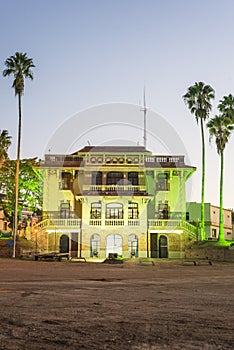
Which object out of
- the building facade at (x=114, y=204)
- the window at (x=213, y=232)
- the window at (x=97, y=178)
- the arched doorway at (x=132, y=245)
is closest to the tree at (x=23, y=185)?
the building facade at (x=114, y=204)

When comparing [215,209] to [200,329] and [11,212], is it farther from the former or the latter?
[200,329]

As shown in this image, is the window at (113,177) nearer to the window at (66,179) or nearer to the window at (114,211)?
the window at (114,211)

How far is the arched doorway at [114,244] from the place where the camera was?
46.7 meters

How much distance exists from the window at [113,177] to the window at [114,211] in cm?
288

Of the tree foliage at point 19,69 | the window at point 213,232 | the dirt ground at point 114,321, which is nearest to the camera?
the dirt ground at point 114,321

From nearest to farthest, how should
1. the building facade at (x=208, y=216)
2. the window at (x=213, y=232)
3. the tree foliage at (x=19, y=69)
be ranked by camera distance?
1. the tree foliage at (x=19, y=69)
2. the building facade at (x=208, y=216)
3. the window at (x=213, y=232)

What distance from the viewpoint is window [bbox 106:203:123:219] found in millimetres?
47750

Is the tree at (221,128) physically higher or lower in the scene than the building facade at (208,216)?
higher

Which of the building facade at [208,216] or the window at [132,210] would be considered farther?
the building facade at [208,216]

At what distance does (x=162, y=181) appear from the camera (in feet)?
167

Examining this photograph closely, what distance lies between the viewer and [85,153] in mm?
50062

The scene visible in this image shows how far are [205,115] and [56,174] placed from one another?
17589mm

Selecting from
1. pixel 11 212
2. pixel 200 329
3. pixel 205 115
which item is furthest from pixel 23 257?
pixel 200 329

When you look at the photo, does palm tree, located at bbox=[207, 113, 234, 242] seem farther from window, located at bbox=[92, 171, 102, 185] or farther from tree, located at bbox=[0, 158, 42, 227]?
tree, located at bbox=[0, 158, 42, 227]
